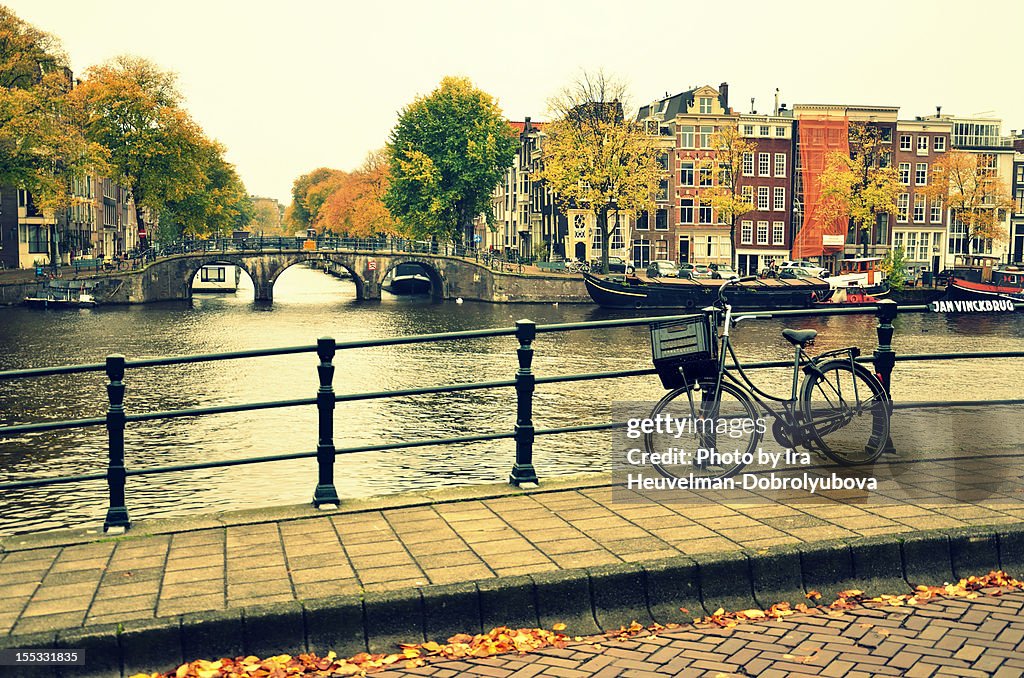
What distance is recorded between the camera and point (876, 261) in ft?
204

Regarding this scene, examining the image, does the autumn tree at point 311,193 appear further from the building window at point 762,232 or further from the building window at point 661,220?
the building window at point 762,232

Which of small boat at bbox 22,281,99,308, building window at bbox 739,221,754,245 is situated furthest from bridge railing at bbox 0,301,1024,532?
building window at bbox 739,221,754,245

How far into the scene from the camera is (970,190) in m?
80.9

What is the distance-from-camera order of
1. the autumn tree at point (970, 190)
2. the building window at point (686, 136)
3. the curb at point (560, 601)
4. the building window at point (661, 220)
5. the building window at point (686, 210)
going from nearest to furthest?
the curb at point (560, 601) < the building window at point (686, 136) < the building window at point (661, 220) < the building window at point (686, 210) < the autumn tree at point (970, 190)

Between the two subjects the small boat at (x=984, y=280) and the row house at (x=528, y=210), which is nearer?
the small boat at (x=984, y=280)

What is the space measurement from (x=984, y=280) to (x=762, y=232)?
832 inches

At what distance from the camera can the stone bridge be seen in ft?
207

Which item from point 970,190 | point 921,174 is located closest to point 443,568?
point 970,190

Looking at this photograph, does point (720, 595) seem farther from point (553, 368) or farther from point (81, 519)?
point (553, 368)

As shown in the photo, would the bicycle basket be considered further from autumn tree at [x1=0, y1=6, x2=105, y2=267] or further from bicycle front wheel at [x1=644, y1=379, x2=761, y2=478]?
autumn tree at [x1=0, y1=6, x2=105, y2=267]

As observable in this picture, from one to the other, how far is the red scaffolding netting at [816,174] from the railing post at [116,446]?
7473 cm

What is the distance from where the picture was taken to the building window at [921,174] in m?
82.7

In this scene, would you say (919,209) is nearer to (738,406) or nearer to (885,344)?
(885,344)

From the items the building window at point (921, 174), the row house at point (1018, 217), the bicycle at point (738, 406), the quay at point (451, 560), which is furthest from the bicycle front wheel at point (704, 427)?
the row house at point (1018, 217)
